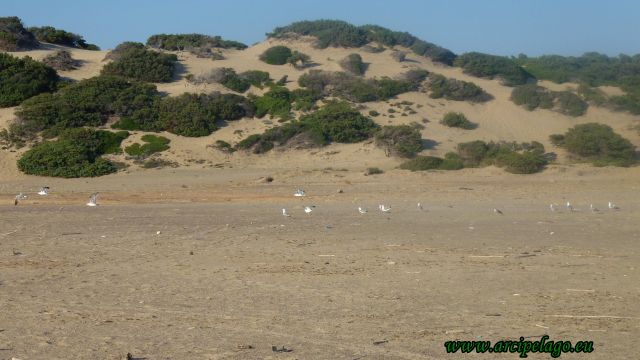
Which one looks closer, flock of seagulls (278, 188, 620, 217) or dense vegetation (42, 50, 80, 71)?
flock of seagulls (278, 188, 620, 217)

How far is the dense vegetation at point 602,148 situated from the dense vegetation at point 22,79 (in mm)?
22637

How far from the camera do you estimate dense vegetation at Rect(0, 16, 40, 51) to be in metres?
40.6

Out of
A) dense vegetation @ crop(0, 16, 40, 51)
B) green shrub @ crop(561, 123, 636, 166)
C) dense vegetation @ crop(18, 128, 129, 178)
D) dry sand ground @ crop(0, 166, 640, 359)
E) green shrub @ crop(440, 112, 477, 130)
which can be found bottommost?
dry sand ground @ crop(0, 166, 640, 359)

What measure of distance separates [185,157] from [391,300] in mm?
21096

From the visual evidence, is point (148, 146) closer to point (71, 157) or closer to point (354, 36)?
point (71, 157)

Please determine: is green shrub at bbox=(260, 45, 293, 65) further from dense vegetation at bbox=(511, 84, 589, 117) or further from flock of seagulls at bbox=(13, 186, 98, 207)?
flock of seagulls at bbox=(13, 186, 98, 207)

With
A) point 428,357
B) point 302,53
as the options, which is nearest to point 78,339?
Result: point 428,357

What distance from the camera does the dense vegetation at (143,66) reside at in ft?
123

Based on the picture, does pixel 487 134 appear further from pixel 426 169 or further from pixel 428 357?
pixel 428 357

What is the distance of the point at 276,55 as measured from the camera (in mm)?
42562

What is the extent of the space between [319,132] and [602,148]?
1074 cm

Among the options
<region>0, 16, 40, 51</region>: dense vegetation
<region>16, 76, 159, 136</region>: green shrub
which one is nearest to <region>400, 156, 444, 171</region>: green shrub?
<region>16, 76, 159, 136</region>: green shrub

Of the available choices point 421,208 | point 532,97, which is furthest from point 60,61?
point 421,208

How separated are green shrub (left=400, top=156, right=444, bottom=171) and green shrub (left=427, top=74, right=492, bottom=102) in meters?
10.3
